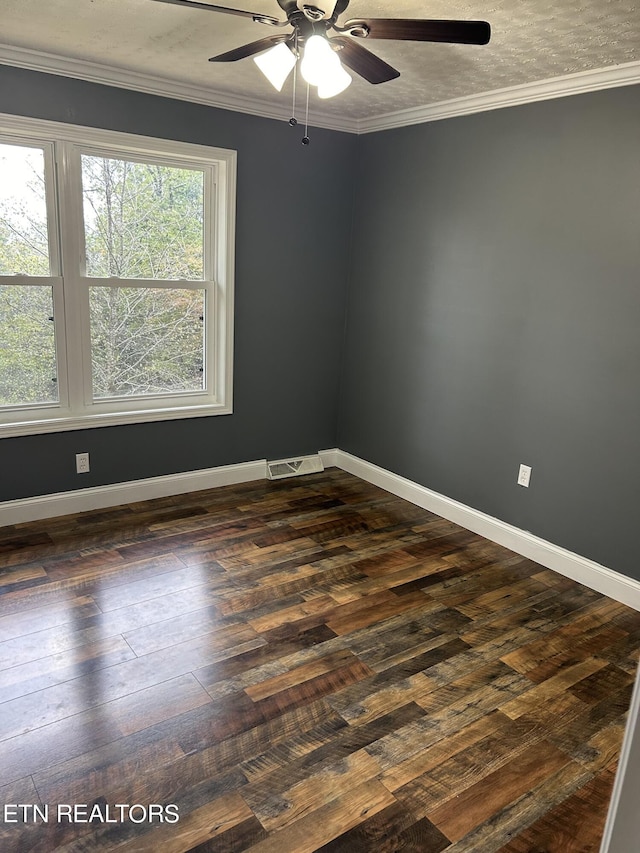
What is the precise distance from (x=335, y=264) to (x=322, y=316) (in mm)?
381

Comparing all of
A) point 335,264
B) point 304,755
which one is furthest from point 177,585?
point 335,264

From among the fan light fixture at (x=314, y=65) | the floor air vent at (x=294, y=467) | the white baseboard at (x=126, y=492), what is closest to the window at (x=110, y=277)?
the white baseboard at (x=126, y=492)

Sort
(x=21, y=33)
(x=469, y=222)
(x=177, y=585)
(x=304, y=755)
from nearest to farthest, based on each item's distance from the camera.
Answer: (x=304, y=755) → (x=21, y=33) → (x=177, y=585) → (x=469, y=222)

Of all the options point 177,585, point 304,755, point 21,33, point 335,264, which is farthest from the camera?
point 335,264

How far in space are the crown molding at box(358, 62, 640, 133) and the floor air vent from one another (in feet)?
7.73

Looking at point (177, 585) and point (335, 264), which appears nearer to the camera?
point (177, 585)

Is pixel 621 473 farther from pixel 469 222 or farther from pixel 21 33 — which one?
pixel 21 33

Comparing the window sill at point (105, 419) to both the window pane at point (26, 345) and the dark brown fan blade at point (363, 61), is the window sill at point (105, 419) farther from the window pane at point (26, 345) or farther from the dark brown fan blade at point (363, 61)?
the dark brown fan blade at point (363, 61)

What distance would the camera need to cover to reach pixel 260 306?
398 centimetres

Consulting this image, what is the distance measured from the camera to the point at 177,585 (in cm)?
285

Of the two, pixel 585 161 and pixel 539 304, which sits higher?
pixel 585 161

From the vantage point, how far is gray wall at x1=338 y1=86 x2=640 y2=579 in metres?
2.85

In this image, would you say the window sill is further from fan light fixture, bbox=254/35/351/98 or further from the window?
fan light fixture, bbox=254/35/351/98

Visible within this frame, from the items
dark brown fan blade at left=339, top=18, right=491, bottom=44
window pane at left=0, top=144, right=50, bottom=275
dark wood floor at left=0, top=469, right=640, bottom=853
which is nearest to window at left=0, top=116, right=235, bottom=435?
window pane at left=0, top=144, right=50, bottom=275
